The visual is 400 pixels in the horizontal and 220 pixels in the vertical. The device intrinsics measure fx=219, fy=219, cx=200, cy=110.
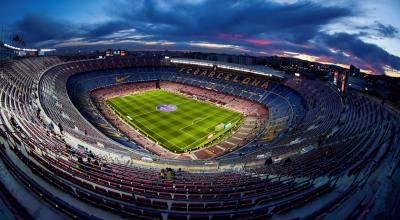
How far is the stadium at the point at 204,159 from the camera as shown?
967 centimetres

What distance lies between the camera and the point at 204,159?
91.1 ft

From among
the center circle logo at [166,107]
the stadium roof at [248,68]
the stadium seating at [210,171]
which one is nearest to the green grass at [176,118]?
the center circle logo at [166,107]

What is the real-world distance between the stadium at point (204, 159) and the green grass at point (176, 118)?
22 cm

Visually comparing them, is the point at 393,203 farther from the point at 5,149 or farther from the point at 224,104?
the point at 224,104

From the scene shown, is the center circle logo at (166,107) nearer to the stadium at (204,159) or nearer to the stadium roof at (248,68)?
the stadium at (204,159)

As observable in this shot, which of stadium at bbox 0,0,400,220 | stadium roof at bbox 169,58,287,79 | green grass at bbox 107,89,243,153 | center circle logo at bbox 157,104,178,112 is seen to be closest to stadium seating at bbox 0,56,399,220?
stadium at bbox 0,0,400,220

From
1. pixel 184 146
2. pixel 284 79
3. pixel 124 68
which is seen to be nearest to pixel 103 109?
pixel 184 146

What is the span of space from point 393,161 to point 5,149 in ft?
79.5

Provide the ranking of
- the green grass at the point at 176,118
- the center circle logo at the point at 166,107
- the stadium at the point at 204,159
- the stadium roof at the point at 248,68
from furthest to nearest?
1. the stadium roof at the point at 248,68
2. the center circle logo at the point at 166,107
3. the green grass at the point at 176,118
4. the stadium at the point at 204,159

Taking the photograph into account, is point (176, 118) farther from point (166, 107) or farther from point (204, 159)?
point (204, 159)

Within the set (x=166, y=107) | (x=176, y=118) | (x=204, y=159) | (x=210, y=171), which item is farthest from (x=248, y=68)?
(x=210, y=171)

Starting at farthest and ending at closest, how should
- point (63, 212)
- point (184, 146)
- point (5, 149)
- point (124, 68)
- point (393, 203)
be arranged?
point (124, 68)
point (184, 146)
point (5, 149)
point (393, 203)
point (63, 212)

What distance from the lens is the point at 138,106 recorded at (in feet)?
164

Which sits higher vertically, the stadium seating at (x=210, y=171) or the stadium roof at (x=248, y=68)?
the stadium roof at (x=248, y=68)
